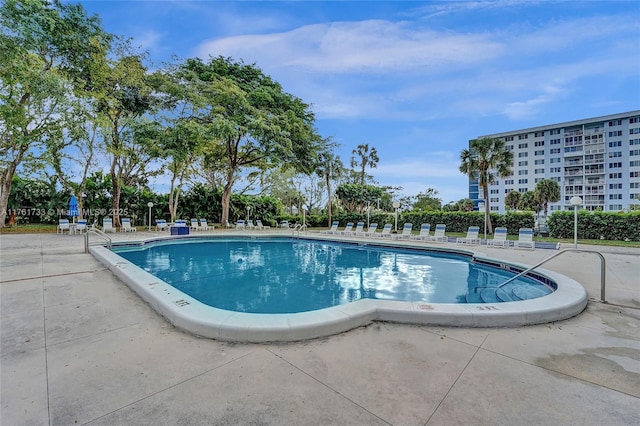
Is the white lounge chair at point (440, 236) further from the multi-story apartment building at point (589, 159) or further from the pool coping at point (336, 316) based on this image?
the multi-story apartment building at point (589, 159)

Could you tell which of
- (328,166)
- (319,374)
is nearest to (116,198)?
(328,166)

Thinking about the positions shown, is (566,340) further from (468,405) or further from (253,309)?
(253,309)

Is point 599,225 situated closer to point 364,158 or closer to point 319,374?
point 319,374

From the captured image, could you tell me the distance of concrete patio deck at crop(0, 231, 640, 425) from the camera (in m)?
1.81

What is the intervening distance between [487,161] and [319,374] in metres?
19.3

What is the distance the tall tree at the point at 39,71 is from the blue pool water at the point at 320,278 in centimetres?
919

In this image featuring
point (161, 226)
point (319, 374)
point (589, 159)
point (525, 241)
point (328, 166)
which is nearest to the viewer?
point (319, 374)

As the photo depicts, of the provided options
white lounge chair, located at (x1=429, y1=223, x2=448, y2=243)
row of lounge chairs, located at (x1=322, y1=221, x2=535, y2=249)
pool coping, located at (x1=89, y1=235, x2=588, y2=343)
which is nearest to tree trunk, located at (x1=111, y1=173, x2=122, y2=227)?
row of lounge chairs, located at (x1=322, y1=221, x2=535, y2=249)

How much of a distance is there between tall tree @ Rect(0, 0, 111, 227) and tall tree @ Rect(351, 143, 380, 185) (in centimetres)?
2735

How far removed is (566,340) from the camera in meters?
2.99

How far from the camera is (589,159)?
167 feet

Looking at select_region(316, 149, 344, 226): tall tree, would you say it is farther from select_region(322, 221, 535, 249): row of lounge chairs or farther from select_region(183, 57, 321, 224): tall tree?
select_region(322, 221, 535, 249): row of lounge chairs

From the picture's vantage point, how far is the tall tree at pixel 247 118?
1889cm

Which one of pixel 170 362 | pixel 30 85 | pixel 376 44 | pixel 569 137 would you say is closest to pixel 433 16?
pixel 376 44
